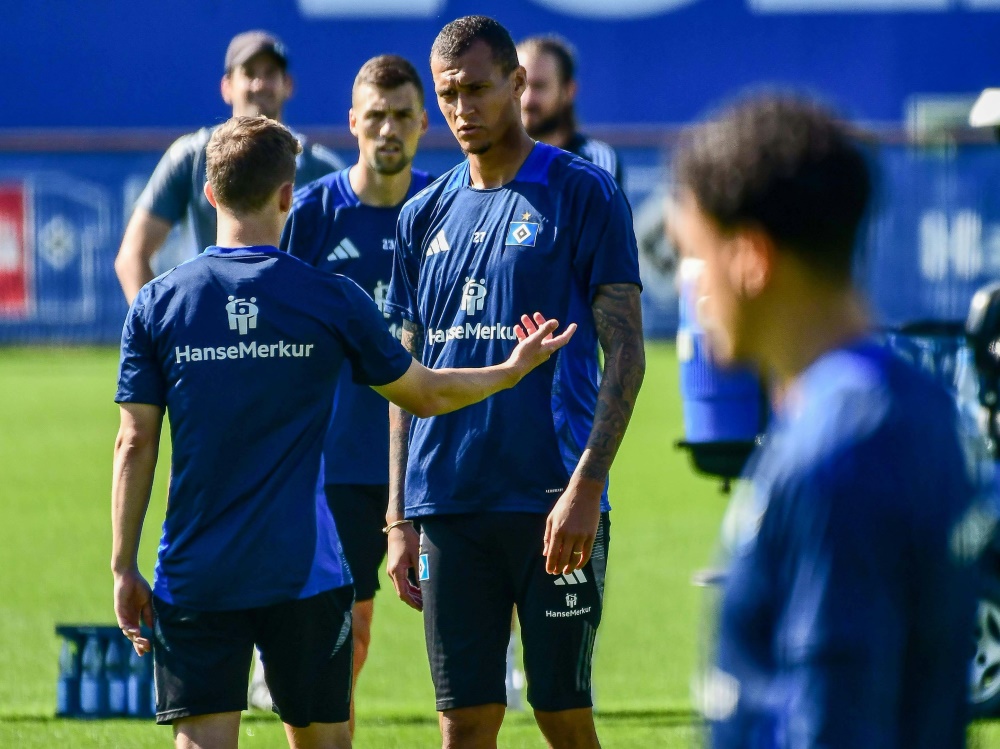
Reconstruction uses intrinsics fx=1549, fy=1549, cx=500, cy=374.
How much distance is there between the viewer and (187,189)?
5949mm

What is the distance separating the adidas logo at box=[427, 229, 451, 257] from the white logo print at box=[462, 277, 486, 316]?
0.13 m

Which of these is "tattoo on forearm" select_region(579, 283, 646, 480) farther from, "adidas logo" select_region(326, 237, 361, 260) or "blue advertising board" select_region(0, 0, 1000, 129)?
"blue advertising board" select_region(0, 0, 1000, 129)

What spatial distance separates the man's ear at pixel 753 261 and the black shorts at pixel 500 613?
2.23 m

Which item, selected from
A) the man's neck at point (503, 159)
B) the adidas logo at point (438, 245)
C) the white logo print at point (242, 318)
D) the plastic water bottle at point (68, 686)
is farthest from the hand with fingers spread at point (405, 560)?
the plastic water bottle at point (68, 686)

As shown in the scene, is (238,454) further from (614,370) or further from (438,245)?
(614,370)

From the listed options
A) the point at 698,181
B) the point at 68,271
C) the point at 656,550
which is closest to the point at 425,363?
the point at 698,181

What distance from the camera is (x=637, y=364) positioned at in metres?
4.14

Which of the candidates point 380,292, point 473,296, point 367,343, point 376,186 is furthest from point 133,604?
point 376,186

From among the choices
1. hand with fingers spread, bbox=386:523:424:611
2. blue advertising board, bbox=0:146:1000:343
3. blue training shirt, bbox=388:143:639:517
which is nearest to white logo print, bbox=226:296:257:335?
blue training shirt, bbox=388:143:639:517

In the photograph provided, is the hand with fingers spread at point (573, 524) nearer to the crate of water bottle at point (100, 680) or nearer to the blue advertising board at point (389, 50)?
the crate of water bottle at point (100, 680)

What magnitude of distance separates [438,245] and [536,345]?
536 millimetres

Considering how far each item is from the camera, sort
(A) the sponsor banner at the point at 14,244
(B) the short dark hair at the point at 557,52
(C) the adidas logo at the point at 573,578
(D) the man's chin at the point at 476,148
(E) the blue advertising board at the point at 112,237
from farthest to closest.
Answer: (A) the sponsor banner at the point at 14,244, (E) the blue advertising board at the point at 112,237, (B) the short dark hair at the point at 557,52, (D) the man's chin at the point at 476,148, (C) the adidas logo at the point at 573,578

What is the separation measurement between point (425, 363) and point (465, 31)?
0.93 metres

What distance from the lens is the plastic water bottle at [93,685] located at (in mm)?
6129
